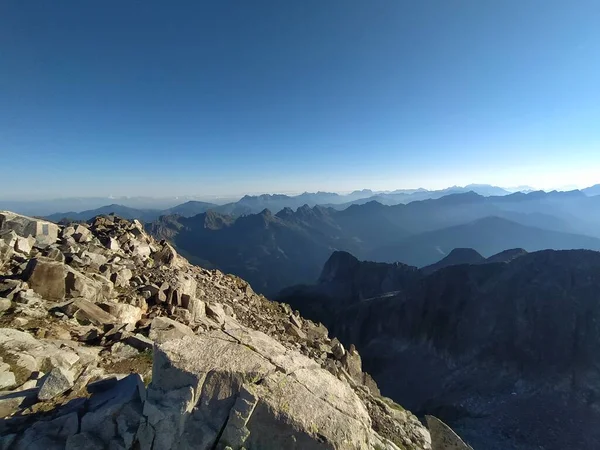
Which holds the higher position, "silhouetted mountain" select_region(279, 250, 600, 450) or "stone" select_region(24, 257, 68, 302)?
"stone" select_region(24, 257, 68, 302)

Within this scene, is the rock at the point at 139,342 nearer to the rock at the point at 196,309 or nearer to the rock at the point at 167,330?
the rock at the point at 167,330

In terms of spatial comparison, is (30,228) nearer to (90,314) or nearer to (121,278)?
(121,278)

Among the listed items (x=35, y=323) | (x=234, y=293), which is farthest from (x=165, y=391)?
(x=234, y=293)

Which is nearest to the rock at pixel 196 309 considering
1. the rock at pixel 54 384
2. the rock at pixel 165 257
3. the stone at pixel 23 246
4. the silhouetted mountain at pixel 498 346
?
the rock at pixel 54 384

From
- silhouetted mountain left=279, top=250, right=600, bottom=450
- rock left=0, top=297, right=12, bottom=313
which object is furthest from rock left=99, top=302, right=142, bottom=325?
silhouetted mountain left=279, top=250, right=600, bottom=450

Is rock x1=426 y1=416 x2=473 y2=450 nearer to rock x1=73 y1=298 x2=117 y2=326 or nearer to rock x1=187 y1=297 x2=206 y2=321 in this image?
→ rock x1=187 y1=297 x2=206 y2=321

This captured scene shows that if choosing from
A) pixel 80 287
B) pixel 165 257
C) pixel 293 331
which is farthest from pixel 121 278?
pixel 293 331

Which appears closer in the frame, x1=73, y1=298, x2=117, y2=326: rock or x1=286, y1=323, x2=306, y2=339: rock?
x1=73, y1=298, x2=117, y2=326: rock

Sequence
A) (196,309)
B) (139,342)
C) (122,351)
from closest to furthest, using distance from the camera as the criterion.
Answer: (122,351)
(139,342)
(196,309)
